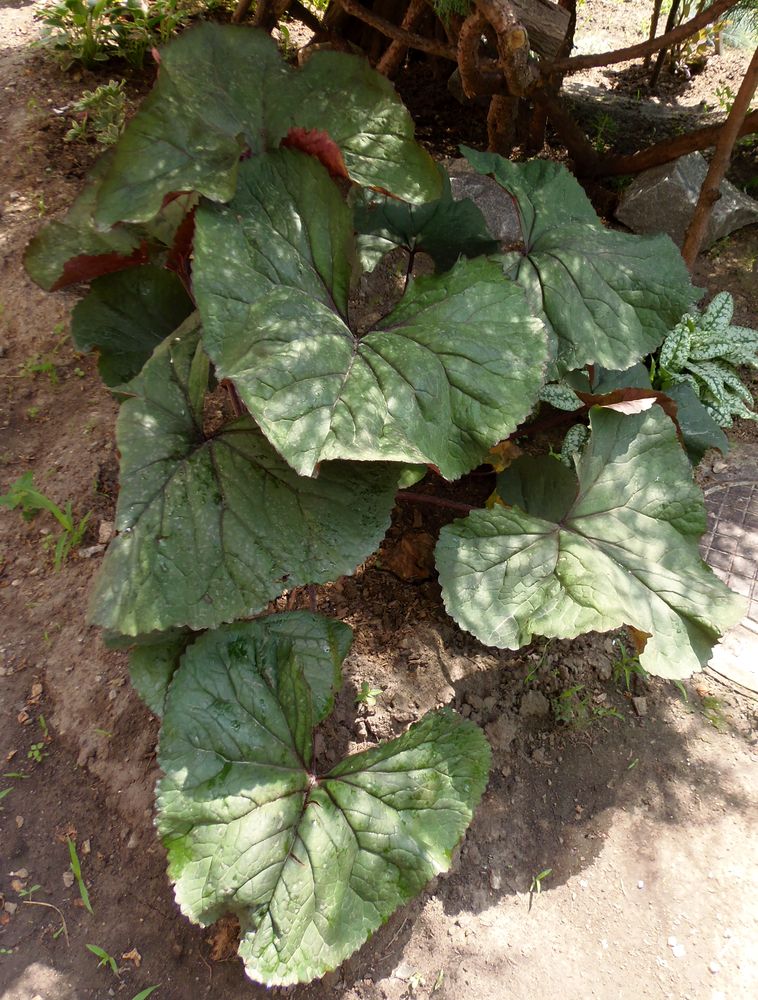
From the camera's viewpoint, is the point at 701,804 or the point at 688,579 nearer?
the point at 688,579

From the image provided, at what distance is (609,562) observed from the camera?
198 cm

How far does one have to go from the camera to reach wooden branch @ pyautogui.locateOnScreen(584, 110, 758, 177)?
3465 millimetres

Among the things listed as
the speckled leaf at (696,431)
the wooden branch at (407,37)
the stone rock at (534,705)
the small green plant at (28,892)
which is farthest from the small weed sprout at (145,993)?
the wooden branch at (407,37)

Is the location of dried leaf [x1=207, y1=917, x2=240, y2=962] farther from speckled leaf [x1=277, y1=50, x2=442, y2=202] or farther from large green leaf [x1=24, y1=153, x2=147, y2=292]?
speckled leaf [x1=277, y1=50, x2=442, y2=202]

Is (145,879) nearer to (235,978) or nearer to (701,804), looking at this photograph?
(235,978)

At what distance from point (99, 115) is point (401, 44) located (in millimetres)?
1584

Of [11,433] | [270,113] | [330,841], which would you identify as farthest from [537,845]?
[11,433]

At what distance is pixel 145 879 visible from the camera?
2.00m

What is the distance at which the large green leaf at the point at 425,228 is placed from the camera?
2.37 m

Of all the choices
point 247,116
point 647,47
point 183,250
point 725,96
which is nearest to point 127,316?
point 183,250

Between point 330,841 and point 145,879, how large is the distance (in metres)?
0.69

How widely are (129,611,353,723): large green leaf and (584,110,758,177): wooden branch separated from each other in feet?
10.0

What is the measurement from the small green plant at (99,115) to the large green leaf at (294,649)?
2838 millimetres

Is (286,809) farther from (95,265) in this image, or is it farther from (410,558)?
(95,265)
